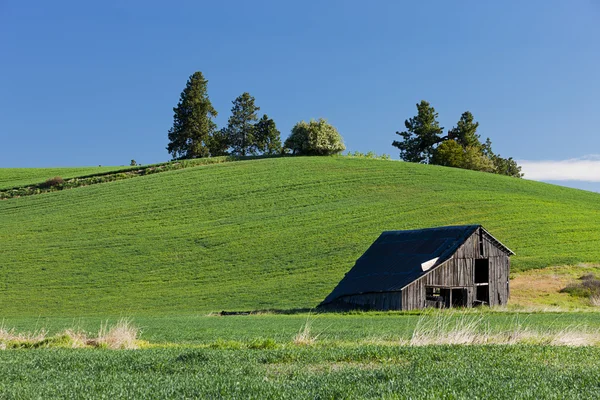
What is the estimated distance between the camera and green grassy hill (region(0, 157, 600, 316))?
47531 millimetres

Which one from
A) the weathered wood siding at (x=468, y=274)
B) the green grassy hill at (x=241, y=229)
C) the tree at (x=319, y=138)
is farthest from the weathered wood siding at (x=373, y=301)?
the tree at (x=319, y=138)

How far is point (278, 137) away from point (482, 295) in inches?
3300

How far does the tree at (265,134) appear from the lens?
12394cm

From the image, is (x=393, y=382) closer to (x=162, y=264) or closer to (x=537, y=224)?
(x=162, y=264)

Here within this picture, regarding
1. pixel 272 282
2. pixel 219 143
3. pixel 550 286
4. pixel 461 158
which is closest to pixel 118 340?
pixel 272 282

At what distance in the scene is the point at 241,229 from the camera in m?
61.9

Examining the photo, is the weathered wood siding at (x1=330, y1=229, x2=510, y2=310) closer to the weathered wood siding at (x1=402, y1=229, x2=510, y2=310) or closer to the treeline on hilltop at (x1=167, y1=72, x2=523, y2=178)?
the weathered wood siding at (x1=402, y1=229, x2=510, y2=310)

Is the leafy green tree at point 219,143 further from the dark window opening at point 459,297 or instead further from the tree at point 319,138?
the dark window opening at point 459,297

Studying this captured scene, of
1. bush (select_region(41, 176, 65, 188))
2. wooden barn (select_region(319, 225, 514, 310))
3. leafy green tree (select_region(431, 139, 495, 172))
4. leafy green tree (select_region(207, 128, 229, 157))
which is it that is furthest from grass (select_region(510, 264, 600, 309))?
leafy green tree (select_region(207, 128, 229, 157))

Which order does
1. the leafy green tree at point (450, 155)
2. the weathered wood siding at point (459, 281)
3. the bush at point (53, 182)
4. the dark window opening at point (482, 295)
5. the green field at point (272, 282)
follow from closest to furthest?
the green field at point (272, 282) → the weathered wood siding at point (459, 281) → the dark window opening at point (482, 295) → the bush at point (53, 182) → the leafy green tree at point (450, 155)

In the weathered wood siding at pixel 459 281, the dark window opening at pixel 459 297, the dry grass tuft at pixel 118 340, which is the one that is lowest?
the dark window opening at pixel 459 297

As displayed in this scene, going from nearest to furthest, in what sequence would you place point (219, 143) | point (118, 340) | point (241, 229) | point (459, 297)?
point (118, 340), point (459, 297), point (241, 229), point (219, 143)

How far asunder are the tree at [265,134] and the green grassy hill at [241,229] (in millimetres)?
35124

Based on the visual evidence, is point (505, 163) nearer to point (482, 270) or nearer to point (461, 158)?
Result: point (461, 158)
